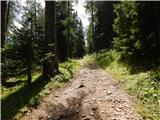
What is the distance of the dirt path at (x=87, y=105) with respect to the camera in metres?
8.66

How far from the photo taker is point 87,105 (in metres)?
9.65

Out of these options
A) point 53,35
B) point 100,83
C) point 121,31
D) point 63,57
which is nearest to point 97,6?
point 63,57

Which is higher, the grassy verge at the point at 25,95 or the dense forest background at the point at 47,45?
the dense forest background at the point at 47,45

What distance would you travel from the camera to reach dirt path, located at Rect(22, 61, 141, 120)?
866 centimetres

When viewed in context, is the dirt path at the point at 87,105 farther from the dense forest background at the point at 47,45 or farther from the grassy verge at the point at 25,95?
the dense forest background at the point at 47,45

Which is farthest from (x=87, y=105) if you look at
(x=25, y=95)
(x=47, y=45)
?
(x=47, y=45)

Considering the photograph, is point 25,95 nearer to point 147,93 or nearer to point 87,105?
A: point 87,105

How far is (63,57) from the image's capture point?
3059cm

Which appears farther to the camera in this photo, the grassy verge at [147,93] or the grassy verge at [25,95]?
the grassy verge at [25,95]

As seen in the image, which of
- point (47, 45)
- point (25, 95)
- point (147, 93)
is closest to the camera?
point (147, 93)

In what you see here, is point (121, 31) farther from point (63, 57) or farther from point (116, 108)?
point (116, 108)

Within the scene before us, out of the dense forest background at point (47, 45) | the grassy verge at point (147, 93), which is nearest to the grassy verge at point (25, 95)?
the dense forest background at point (47, 45)

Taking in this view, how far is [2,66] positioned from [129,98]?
6190 millimetres

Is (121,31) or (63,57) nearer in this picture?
(121,31)
